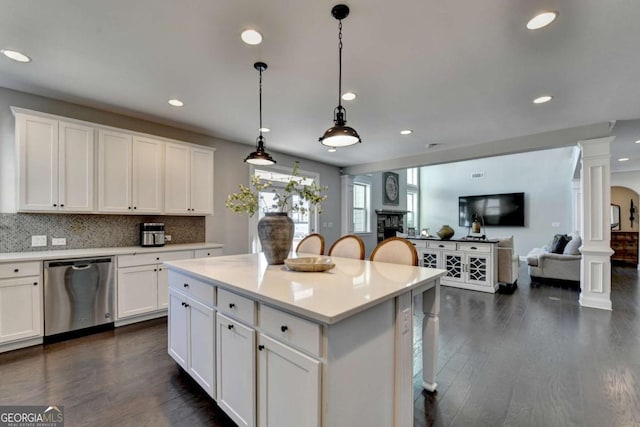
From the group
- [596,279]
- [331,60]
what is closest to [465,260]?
[596,279]

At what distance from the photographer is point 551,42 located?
6.57ft

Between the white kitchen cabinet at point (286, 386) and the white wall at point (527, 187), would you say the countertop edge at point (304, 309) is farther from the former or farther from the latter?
the white wall at point (527, 187)

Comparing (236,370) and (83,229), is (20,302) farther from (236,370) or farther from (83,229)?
(236,370)

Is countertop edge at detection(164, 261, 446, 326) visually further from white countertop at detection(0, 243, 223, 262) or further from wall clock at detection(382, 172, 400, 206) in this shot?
wall clock at detection(382, 172, 400, 206)

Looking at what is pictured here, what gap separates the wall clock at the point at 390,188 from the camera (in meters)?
8.48

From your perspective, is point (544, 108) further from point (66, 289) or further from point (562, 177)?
point (562, 177)

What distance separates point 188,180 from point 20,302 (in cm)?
209

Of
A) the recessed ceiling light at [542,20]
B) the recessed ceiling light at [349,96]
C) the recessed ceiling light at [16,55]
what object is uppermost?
the recessed ceiling light at [16,55]

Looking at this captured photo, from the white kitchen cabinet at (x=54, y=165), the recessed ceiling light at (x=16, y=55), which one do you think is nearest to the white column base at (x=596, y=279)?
the white kitchen cabinet at (x=54, y=165)

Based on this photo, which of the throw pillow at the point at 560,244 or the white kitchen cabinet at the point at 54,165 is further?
the throw pillow at the point at 560,244

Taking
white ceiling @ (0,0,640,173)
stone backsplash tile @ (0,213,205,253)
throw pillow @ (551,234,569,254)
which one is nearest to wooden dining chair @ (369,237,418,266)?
white ceiling @ (0,0,640,173)

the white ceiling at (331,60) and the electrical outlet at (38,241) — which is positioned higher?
the white ceiling at (331,60)

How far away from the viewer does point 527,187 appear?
825 centimetres

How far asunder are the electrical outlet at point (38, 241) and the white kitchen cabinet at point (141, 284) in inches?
32.5
